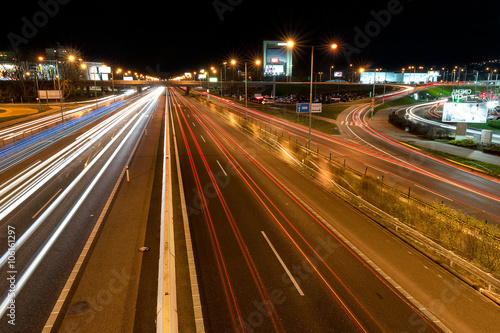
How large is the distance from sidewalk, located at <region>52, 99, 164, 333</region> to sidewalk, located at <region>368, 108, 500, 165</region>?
112 feet

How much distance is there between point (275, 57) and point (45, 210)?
138779mm

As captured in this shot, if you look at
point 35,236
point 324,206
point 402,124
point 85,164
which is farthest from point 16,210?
point 402,124

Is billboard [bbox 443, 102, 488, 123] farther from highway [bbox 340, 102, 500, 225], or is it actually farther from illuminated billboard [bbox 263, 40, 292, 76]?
illuminated billboard [bbox 263, 40, 292, 76]

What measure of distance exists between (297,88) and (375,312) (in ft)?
435

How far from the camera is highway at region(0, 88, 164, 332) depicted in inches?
377

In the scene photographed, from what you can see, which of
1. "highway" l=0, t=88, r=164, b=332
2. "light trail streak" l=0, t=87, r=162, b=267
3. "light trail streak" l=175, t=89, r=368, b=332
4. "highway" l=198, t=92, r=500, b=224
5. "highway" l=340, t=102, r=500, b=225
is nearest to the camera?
"light trail streak" l=175, t=89, r=368, b=332

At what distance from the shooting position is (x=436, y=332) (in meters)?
8.35

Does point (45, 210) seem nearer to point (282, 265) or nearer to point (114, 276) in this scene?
point (114, 276)

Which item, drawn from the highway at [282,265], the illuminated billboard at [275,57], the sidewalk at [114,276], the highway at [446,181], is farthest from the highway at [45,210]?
the illuminated billboard at [275,57]

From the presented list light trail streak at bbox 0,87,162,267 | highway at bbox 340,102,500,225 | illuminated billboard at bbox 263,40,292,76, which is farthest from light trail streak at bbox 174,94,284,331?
illuminated billboard at bbox 263,40,292,76

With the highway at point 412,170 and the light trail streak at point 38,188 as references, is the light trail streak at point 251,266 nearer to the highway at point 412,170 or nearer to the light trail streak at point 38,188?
the light trail streak at point 38,188

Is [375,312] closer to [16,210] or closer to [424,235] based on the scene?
[424,235]

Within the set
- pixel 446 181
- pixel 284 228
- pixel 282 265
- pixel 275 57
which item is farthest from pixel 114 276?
→ pixel 275 57

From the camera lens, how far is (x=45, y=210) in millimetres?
16031
